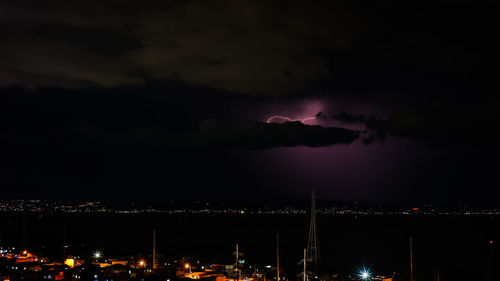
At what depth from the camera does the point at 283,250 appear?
72312 mm

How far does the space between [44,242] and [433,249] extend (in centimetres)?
6718

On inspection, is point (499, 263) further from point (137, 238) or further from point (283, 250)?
point (137, 238)

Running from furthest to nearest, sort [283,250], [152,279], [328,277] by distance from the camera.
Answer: [283,250]
[328,277]
[152,279]

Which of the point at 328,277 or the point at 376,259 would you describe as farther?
the point at 376,259

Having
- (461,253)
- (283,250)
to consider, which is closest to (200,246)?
(283,250)

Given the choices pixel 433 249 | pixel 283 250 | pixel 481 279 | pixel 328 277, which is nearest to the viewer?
pixel 328 277

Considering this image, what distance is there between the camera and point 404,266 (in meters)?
59.3

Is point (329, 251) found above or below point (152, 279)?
below

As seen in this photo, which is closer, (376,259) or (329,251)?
(376,259)

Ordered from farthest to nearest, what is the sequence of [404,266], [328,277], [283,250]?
[283,250] → [404,266] → [328,277]

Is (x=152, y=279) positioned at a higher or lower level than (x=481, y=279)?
higher

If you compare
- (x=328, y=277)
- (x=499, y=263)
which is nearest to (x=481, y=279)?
(x=499, y=263)

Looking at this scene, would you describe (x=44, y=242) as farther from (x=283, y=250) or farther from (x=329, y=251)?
(x=329, y=251)

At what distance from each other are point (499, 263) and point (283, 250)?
3033cm
